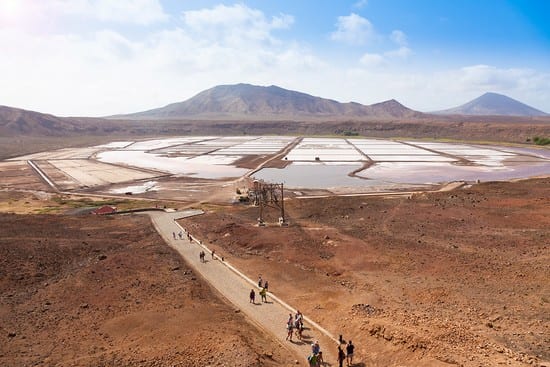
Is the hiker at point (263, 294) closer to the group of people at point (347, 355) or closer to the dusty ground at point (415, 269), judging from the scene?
the dusty ground at point (415, 269)

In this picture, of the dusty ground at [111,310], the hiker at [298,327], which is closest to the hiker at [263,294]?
the dusty ground at [111,310]

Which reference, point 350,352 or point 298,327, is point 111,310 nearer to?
point 298,327

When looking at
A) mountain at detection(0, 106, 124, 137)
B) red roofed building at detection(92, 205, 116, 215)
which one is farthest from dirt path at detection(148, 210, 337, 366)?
mountain at detection(0, 106, 124, 137)

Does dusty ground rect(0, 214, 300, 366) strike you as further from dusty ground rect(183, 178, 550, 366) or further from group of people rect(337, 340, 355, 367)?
dusty ground rect(183, 178, 550, 366)

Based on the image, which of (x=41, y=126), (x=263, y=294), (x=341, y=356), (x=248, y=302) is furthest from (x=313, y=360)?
(x=41, y=126)

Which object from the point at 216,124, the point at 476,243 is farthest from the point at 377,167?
the point at 216,124

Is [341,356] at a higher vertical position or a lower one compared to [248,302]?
higher

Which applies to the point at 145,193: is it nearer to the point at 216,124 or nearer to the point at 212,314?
the point at 212,314
